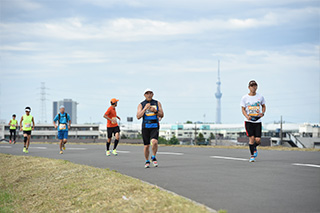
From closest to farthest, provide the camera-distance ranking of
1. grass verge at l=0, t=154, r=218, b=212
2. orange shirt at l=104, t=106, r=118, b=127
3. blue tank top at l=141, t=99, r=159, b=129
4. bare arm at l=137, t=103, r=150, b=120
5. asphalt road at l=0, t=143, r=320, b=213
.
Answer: asphalt road at l=0, t=143, r=320, b=213
grass verge at l=0, t=154, r=218, b=212
bare arm at l=137, t=103, r=150, b=120
blue tank top at l=141, t=99, r=159, b=129
orange shirt at l=104, t=106, r=118, b=127

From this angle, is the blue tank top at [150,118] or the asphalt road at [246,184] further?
the blue tank top at [150,118]

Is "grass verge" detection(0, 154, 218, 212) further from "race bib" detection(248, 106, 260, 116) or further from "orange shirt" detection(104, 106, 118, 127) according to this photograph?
"race bib" detection(248, 106, 260, 116)

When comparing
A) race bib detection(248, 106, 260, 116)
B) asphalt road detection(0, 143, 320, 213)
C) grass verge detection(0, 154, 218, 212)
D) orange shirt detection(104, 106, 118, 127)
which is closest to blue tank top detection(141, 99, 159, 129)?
asphalt road detection(0, 143, 320, 213)

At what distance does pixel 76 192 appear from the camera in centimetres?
934

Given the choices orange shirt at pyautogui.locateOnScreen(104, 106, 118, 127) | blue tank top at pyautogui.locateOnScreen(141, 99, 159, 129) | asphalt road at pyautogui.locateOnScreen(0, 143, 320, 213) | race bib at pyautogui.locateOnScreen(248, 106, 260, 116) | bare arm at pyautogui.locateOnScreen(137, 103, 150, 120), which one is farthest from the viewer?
orange shirt at pyautogui.locateOnScreen(104, 106, 118, 127)

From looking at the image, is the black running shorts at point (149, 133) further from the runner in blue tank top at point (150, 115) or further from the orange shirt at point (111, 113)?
the orange shirt at point (111, 113)

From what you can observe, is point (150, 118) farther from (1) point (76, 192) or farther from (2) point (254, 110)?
(1) point (76, 192)

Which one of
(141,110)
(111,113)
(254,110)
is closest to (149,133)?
(141,110)

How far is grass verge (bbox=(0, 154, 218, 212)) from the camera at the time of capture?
697cm

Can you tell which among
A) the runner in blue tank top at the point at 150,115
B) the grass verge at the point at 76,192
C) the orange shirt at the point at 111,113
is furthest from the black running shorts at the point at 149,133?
the orange shirt at the point at 111,113

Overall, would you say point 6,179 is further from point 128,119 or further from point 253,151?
point 128,119

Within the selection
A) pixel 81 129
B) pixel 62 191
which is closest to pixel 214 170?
pixel 62 191

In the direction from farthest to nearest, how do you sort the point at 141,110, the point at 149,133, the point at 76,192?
1. the point at 149,133
2. the point at 141,110
3. the point at 76,192

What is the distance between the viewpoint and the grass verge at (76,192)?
697 centimetres
